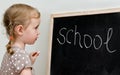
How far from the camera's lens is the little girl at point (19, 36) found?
4.39 ft

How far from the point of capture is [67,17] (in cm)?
206

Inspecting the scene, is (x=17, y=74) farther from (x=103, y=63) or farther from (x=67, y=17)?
(x=67, y=17)

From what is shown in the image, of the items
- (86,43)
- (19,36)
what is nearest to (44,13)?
(86,43)

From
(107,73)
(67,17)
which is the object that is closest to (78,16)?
(67,17)

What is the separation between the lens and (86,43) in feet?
6.38

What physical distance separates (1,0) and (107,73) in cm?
88

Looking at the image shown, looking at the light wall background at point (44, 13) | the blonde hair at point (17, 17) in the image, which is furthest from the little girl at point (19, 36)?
the light wall background at point (44, 13)

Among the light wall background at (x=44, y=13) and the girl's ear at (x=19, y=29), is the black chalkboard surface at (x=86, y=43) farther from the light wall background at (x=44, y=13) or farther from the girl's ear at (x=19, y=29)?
the girl's ear at (x=19, y=29)

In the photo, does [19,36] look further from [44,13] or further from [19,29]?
[44,13]

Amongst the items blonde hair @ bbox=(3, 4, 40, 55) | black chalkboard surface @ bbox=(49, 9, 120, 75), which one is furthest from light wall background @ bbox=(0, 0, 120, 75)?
blonde hair @ bbox=(3, 4, 40, 55)

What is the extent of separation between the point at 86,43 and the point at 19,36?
0.65 m

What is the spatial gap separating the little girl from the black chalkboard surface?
584 mm

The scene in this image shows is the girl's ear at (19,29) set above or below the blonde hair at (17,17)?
below

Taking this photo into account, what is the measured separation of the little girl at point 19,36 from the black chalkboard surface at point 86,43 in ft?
1.92
